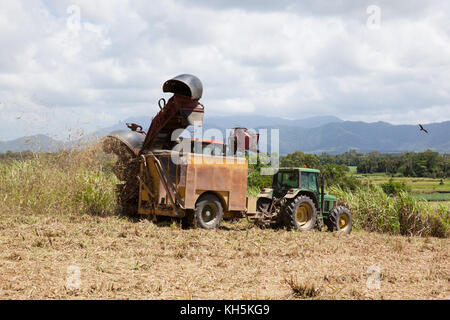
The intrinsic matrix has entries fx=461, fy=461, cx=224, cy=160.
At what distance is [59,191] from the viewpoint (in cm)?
1191

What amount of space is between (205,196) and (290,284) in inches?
218

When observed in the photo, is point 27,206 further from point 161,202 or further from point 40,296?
point 40,296

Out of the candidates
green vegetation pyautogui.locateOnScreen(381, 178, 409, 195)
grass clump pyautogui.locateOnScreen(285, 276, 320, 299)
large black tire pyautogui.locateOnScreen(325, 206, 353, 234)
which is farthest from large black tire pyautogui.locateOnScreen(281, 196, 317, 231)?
grass clump pyautogui.locateOnScreen(285, 276, 320, 299)

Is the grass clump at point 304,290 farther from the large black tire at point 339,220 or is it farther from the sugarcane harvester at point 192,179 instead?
the large black tire at point 339,220

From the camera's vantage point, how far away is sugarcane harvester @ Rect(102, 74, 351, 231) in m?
10.9

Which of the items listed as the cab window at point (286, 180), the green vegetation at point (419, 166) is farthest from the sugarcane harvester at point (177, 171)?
the green vegetation at point (419, 166)

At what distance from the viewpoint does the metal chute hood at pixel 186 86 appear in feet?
37.0

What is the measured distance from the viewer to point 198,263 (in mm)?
7406

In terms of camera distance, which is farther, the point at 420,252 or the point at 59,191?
the point at 59,191

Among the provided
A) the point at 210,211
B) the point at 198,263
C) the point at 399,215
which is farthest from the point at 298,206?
the point at 198,263

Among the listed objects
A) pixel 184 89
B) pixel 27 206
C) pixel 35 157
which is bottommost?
pixel 27 206

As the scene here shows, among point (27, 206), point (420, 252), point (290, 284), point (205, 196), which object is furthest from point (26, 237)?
point (420, 252)
